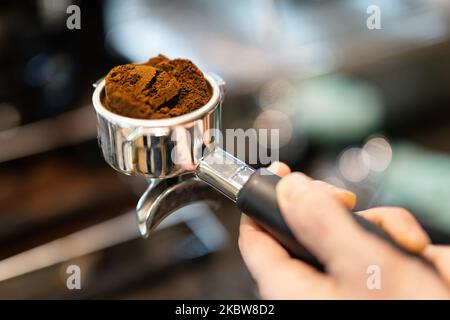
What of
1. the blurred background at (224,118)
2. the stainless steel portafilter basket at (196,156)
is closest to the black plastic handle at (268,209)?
the stainless steel portafilter basket at (196,156)

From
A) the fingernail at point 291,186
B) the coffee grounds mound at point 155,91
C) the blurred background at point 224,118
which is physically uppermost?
the coffee grounds mound at point 155,91

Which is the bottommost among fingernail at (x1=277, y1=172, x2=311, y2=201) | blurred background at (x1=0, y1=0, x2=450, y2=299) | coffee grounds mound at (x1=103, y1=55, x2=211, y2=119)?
blurred background at (x1=0, y1=0, x2=450, y2=299)

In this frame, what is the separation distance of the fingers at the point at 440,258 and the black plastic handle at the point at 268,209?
0.09m

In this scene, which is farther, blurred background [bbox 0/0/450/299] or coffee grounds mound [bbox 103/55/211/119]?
blurred background [bbox 0/0/450/299]

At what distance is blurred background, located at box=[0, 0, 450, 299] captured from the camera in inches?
39.9

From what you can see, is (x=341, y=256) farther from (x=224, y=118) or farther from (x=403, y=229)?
(x=224, y=118)

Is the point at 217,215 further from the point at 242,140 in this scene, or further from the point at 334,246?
the point at 334,246

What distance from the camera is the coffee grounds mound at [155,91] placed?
0.39 metres

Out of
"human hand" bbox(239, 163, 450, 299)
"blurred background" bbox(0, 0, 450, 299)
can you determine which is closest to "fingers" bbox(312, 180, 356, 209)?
"human hand" bbox(239, 163, 450, 299)

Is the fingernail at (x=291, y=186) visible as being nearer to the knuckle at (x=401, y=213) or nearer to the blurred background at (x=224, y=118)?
the knuckle at (x=401, y=213)

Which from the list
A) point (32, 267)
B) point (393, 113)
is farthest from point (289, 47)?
point (32, 267)

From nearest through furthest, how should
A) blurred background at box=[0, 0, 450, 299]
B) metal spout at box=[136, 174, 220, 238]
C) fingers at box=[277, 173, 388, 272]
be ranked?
fingers at box=[277, 173, 388, 272], metal spout at box=[136, 174, 220, 238], blurred background at box=[0, 0, 450, 299]

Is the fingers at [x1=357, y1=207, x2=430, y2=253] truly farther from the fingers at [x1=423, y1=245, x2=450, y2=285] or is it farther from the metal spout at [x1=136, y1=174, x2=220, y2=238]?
the metal spout at [x1=136, y1=174, x2=220, y2=238]

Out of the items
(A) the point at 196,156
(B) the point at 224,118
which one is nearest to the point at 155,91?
(A) the point at 196,156
